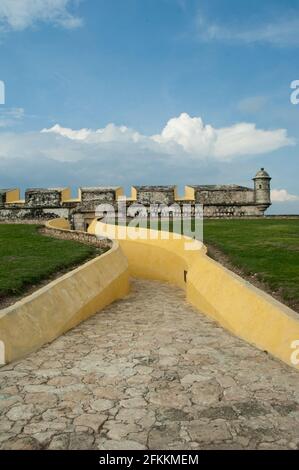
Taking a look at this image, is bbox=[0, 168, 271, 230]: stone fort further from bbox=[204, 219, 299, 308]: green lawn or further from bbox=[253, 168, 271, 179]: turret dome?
bbox=[204, 219, 299, 308]: green lawn

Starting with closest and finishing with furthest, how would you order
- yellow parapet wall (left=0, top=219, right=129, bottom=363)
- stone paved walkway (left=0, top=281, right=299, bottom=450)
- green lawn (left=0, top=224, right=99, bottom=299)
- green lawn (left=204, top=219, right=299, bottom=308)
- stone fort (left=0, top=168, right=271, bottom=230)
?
1. stone paved walkway (left=0, top=281, right=299, bottom=450)
2. yellow parapet wall (left=0, top=219, right=129, bottom=363)
3. green lawn (left=204, top=219, right=299, bottom=308)
4. green lawn (left=0, top=224, right=99, bottom=299)
5. stone fort (left=0, top=168, right=271, bottom=230)

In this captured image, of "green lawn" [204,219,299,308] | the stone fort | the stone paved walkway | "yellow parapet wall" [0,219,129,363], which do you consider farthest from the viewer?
the stone fort

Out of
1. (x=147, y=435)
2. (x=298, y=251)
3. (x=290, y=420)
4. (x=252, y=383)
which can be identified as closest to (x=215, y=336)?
(x=252, y=383)

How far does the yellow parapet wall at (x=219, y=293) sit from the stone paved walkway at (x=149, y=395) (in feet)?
0.98

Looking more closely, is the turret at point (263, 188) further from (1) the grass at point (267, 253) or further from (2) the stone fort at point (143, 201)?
(1) the grass at point (267, 253)

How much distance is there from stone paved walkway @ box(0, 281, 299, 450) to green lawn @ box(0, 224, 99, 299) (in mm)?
2463

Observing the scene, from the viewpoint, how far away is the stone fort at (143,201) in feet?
89.3

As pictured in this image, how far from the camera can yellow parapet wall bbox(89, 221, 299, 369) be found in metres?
6.64

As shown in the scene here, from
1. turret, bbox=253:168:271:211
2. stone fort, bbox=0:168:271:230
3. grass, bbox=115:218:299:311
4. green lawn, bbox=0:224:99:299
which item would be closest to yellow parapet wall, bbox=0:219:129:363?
green lawn, bbox=0:224:99:299

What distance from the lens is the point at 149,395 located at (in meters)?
5.13

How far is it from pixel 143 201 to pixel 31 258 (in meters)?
14.6

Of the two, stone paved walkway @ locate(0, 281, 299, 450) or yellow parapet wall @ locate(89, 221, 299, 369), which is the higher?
yellow parapet wall @ locate(89, 221, 299, 369)

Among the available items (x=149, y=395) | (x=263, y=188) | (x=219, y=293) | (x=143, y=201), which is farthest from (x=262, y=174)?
(x=149, y=395)
